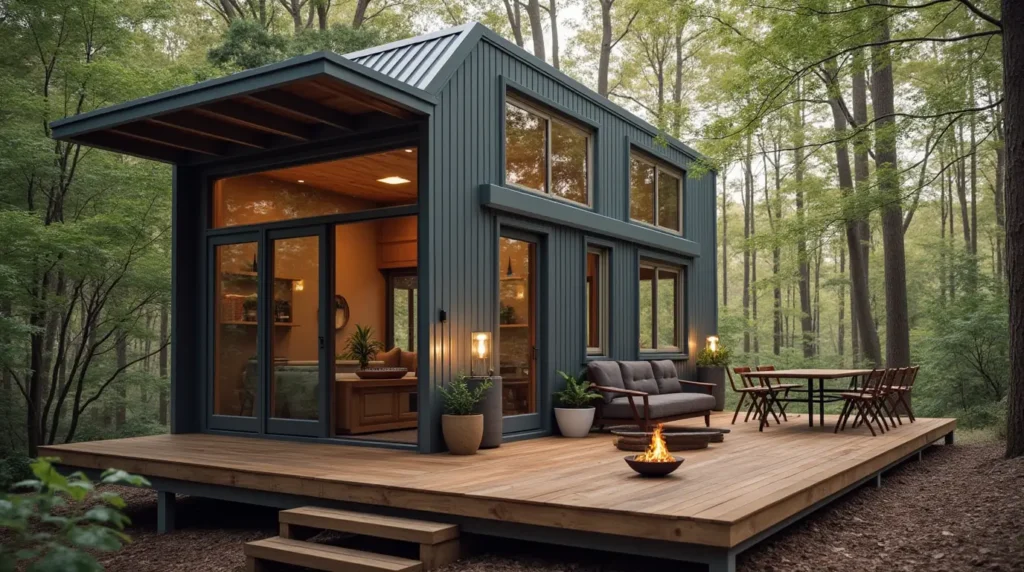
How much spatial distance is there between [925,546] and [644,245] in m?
6.44

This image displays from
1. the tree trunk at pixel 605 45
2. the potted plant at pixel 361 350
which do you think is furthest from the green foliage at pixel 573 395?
the tree trunk at pixel 605 45

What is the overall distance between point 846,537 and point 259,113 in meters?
5.66

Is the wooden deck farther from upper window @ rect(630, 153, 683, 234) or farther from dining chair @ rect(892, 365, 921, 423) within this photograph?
upper window @ rect(630, 153, 683, 234)

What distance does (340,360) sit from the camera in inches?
382

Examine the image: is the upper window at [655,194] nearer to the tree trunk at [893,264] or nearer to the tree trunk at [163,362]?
the tree trunk at [893,264]

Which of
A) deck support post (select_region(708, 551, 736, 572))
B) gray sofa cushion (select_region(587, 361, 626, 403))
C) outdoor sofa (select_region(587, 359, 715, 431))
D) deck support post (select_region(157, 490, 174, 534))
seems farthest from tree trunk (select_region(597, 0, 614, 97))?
deck support post (select_region(708, 551, 736, 572))

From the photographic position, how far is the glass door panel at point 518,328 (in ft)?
27.6

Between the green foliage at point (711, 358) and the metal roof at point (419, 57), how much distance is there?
21.7ft

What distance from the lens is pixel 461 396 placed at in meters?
7.23

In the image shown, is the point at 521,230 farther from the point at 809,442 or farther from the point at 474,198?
the point at 809,442

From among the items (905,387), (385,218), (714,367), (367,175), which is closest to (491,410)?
(385,218)

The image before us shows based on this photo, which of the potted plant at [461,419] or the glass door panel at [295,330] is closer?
the potted plant at [461,419]

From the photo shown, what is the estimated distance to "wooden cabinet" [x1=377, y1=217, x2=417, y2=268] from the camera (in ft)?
36.4

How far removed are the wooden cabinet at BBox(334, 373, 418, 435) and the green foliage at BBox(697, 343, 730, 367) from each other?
5.08 metres
